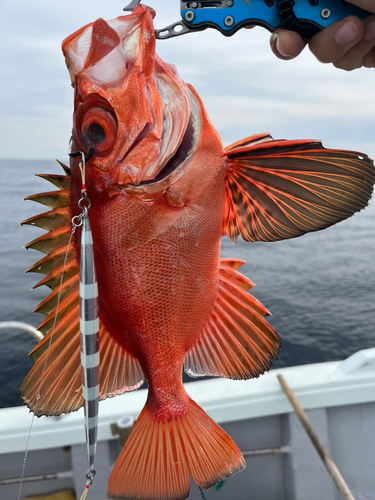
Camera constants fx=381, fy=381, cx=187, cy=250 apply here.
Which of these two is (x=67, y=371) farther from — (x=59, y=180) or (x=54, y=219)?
(x=59, y=180)

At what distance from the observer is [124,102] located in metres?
0.91

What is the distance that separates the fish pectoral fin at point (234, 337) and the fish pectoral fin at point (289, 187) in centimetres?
20

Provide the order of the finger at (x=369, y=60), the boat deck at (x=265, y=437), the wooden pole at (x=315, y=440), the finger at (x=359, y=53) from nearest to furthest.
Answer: the finger at (x=359, y=53) < the finger at (x=369, y=60) < the wooden pole at (x=315, y=440) < the boat deck at (x=265, y=437)

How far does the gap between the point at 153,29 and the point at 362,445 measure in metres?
2.78

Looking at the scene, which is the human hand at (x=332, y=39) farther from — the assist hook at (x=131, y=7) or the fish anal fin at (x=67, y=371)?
the fish anal fin at (x=67, y=371)

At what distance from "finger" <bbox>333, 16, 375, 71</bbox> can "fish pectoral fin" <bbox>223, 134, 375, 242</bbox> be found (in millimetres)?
492

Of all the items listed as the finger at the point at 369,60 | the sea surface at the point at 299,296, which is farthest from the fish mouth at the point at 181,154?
the sea surface at the point at 299,296

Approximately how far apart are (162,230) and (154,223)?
0.09 feet

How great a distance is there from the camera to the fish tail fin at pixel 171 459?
Result: 1070 mm

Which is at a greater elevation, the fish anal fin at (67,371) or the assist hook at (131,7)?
the assist hook at (131,7)

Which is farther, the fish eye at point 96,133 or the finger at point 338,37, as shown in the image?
the finger at point 338,37

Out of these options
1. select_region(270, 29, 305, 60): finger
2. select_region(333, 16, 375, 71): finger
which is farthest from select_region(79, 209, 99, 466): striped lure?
select_region(333, 16, 375, 71): finger

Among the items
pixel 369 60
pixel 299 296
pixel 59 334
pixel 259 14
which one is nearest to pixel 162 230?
pixel 59 334

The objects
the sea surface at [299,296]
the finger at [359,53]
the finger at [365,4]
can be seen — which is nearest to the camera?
the finger at [365,4]
